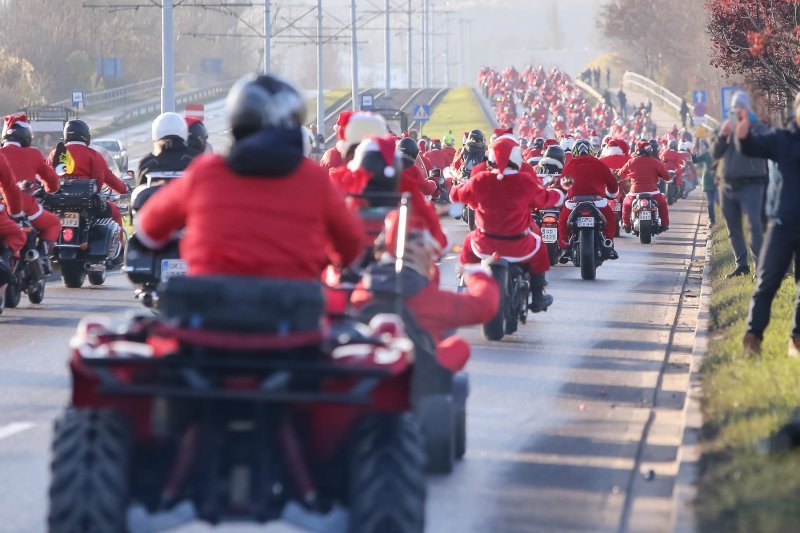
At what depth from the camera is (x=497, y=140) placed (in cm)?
1521

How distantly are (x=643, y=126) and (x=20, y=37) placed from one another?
34635 millimetres

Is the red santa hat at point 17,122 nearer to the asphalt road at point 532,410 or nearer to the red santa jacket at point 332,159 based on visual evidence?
the asphalt road at point 532,410

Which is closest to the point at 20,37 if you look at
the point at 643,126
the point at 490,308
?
the point at 643,126

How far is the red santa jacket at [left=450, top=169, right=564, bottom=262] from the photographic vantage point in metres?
15.4

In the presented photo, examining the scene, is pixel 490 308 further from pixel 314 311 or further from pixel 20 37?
pixel 20 37

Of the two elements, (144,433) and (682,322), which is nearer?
(144,433)

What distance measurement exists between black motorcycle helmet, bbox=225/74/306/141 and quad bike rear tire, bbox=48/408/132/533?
1.17 meters

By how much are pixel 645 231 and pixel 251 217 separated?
23.7 metres

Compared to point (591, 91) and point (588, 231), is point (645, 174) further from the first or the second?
point (591, 91)

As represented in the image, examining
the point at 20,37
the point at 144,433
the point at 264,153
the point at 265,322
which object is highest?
the point at 20,37

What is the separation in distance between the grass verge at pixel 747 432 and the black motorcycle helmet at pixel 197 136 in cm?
465

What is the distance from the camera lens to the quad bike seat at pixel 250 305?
20.7 ft

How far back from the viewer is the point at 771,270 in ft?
40.2

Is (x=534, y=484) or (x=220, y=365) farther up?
(x=220, y=365)
